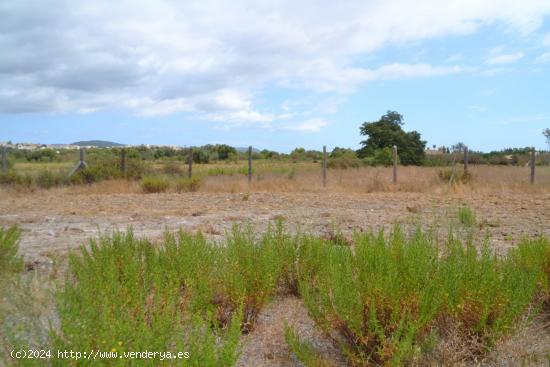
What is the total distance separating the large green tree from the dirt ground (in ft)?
81.1

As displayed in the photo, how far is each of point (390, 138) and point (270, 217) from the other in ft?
102

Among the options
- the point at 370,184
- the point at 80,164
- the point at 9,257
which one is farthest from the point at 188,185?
the point at 9,257

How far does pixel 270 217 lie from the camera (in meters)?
9.84

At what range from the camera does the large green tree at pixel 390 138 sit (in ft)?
129

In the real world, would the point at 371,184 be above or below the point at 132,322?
above

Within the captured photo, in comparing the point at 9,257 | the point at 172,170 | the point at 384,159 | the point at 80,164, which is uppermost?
the point at 384,159

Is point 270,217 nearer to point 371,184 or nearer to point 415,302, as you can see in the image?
point 415,302

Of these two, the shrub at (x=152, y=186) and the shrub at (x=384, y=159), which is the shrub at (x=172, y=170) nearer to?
the shrub at (x=152, y=186)

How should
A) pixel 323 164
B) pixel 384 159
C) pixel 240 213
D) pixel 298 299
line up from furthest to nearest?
pixel 384 159, pixel 323 164, pixel 240 213, pixel 298 299

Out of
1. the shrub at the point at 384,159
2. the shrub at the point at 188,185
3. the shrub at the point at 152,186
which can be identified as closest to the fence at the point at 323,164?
the shrub at the point at 188,185

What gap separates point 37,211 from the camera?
11.3 metres

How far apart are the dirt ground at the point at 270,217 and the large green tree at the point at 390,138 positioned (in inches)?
974

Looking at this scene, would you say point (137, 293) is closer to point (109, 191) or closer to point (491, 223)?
point (491, 223)

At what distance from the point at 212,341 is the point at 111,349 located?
1.62 feet
